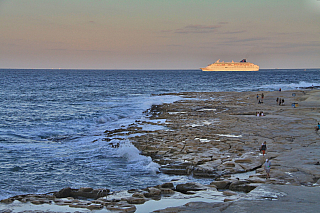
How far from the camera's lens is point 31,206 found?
375 inches

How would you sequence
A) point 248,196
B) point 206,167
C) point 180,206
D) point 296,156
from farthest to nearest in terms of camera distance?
point 296,156 < point 206,167 < point 248,196 < point 180,206

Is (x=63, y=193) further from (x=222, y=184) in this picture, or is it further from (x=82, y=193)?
(x=222, y=184)

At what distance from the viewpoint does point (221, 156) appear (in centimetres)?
1467

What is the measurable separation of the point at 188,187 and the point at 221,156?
14.2 ft

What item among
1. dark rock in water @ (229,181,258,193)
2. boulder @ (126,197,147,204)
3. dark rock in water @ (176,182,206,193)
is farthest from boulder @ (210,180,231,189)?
boulder @ (126,197,147,204)

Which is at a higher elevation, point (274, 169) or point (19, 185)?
point (274, 169)

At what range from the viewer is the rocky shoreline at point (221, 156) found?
398 inches

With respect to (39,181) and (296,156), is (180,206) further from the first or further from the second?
(296,156)

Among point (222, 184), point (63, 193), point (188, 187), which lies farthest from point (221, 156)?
point (63, 193)

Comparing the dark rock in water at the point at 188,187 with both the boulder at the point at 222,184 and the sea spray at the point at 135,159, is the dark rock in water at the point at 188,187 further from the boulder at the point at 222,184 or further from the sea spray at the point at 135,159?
the sea spray at the point at 135,159

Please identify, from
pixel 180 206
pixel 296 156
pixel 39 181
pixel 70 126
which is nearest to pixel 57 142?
pixel 70 126

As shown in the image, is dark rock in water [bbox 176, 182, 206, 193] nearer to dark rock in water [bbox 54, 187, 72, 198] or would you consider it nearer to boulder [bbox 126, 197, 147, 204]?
boulder [bbox 126, 197, 147, 204]

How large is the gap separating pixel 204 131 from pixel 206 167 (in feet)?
24.4

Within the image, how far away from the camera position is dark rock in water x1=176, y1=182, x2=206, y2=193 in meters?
10.7
